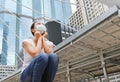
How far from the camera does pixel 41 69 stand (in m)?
1.22

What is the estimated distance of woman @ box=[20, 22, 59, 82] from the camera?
47.9 inches

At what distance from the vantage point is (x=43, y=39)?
→ 4.46 ft

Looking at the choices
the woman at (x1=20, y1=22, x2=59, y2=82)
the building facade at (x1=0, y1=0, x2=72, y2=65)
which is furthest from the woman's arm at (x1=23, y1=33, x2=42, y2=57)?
the building facade at (x1=0, y1=0, x2=72, y2=65)

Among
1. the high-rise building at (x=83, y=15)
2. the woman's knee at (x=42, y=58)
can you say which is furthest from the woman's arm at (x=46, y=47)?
the high-rise building at (x=83, y=15)

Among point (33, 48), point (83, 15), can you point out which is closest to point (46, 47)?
point (33, 48)

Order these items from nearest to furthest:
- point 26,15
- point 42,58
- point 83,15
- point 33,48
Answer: point 42,58 → point 33,48 → point 26,15 → point 83,15

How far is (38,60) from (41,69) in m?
0.06

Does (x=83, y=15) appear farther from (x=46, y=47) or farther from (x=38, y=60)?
(x=38, y=60)

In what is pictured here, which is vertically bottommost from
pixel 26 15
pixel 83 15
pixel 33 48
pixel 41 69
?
pixel 41 69

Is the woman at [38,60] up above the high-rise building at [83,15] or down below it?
below

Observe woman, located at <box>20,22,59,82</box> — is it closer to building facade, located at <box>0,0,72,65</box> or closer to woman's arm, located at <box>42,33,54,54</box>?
woman's arm, located at <box>42,33,54,54</box>

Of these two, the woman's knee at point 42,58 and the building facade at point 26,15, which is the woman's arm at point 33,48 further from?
the building facade at point 26,15

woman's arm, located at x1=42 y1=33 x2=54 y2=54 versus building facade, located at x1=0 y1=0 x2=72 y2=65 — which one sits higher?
building facade, located at x1=0 y1=0 x2=72 y2=65

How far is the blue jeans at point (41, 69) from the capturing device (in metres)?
1.21
